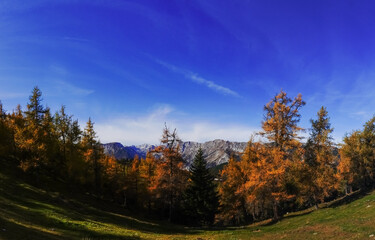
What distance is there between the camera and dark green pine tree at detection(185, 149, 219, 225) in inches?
1839

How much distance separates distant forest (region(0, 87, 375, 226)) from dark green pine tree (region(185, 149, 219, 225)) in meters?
0.21

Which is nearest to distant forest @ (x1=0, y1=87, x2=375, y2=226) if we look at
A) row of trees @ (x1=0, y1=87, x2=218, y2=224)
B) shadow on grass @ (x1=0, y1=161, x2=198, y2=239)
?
row of trees @ (x1=0, y1=87, x2=218, y2=224)

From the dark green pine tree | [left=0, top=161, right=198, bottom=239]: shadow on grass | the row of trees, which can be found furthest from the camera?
the dark green pine tree

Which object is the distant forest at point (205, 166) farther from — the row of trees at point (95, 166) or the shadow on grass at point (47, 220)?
the shadow on grass at point (47, 220)

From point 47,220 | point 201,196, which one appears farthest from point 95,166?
point 47,220

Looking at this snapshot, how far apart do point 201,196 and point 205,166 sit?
22.2ft

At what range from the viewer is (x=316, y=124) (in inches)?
1576

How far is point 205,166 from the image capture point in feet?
166

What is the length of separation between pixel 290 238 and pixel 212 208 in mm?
28844

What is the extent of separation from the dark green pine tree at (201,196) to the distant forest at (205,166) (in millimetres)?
208

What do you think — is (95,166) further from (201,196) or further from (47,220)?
(47,220)

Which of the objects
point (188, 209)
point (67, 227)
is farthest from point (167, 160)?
point (67, 227)

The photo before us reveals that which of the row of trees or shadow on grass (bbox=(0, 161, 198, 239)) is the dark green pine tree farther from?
shadow on grass (bbox=(0, 161, 198, 239))

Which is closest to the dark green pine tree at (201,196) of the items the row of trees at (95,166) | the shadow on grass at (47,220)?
the row of trees at (95,166)
